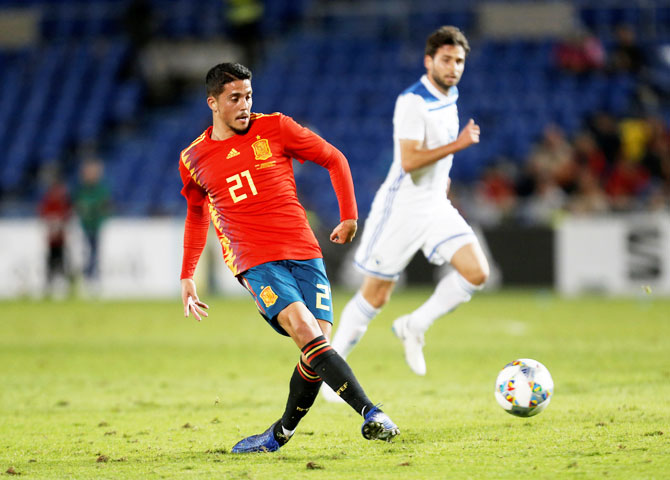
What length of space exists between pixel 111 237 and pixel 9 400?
10.5 meters

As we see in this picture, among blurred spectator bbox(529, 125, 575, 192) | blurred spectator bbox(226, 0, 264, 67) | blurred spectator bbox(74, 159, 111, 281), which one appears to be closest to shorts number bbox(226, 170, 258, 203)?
blurred spectator bbox(74, 159, 111, 281)

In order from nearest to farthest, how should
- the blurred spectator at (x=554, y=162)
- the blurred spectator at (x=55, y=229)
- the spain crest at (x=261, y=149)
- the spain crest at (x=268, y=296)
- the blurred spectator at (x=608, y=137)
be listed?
the spain crest at (x=268, y=296) → the spain crest at (x=261, y=149) → the blurred spectator at (x=554, y=162) → the blurred spectator at (x=55, y=229) → the blurred spectator at (x=608, y=137)

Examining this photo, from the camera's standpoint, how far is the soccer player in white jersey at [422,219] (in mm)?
6566

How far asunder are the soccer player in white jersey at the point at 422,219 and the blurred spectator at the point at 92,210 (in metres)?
10.6

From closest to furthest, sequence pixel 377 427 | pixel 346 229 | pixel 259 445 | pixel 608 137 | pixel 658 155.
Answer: pixel 377 427, pixel 346 229, pixel 259 445, pixel 658 155, pixel 608 137

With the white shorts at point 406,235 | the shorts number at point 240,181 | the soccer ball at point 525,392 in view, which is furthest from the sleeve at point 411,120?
the soccer ball at point 525,392

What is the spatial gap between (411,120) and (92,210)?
11209mm

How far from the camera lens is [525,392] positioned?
5.61 metres

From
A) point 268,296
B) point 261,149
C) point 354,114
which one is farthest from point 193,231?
point 354,114

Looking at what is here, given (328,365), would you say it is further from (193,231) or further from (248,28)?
(248,28)

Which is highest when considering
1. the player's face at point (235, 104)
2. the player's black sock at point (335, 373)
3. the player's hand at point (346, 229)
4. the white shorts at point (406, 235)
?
the player's face at point (235, 104)

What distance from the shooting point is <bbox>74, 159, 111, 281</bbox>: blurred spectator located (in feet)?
55.1

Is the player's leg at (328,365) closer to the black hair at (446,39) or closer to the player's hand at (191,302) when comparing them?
the player's hand at (191,302)

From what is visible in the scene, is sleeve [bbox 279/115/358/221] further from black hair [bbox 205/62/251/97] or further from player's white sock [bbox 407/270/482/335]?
player's white sock [bbox 407/270/482/335]
